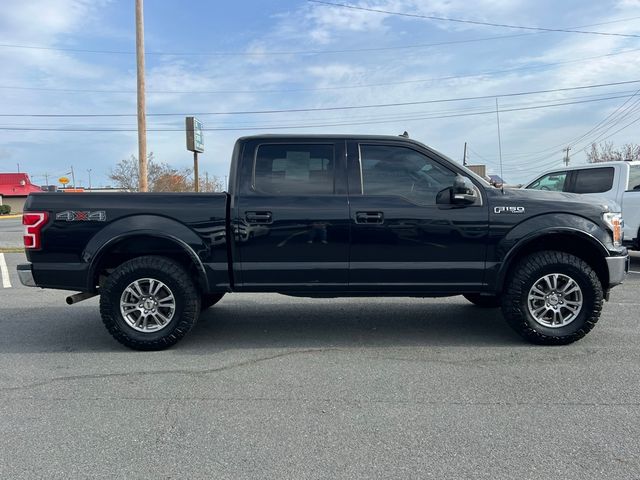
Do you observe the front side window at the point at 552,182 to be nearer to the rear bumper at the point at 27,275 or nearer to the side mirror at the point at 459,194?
the side mirror at the point at 459,194

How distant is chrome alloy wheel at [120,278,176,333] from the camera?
467cm

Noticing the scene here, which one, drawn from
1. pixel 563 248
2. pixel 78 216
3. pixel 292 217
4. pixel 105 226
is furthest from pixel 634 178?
pixel 78 216

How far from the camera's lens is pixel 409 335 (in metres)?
5.16

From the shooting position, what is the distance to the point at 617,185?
9.30 metres

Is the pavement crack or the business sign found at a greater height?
the business sign

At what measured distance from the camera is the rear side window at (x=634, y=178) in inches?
363

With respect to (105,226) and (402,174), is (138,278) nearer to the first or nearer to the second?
(105,226)

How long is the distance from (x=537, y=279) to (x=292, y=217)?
7.92 feet

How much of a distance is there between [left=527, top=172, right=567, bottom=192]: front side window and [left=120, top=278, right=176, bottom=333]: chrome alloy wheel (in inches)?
310

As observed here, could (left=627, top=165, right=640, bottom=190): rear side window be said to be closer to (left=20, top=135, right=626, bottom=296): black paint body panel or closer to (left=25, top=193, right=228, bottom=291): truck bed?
(left=20, top=135, right=626, bottom=296): black paint body panel

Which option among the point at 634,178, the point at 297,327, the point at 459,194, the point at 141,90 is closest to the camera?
the point at 459,194

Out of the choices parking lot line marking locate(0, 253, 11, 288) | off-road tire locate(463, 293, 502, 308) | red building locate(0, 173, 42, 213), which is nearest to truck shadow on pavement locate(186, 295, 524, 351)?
off-road tire locate(463, 293, 502, 308)

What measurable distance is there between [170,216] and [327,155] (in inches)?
64.1

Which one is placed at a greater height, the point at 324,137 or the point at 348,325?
the point at 324,137
